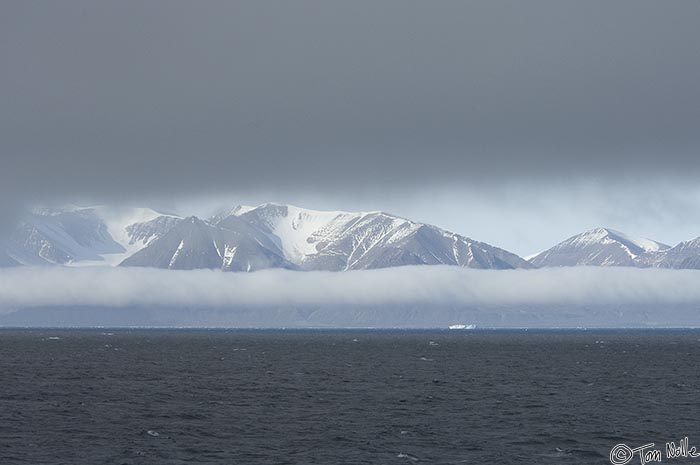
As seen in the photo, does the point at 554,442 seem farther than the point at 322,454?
Yes

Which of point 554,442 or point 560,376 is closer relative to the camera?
point 554,442

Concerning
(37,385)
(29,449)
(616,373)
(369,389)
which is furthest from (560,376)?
(29,449)

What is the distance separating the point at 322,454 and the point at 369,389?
62399 mm

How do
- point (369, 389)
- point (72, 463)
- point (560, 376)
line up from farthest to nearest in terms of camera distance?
1. point (560, 376)
2. point (369, 389)
3. point (72, 463)

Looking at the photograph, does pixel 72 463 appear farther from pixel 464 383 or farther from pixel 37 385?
pixel 464 383

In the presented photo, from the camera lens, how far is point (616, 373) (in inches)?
7382

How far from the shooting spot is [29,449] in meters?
87.4

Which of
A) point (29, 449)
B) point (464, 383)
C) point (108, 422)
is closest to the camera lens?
point (29, 449)

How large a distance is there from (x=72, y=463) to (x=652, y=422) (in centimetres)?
5866

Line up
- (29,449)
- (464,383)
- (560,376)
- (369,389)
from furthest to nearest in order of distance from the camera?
(560,376)
(464,383)
(369,389)
(29,449)

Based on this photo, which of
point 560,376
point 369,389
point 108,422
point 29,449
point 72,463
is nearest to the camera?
point 72,463

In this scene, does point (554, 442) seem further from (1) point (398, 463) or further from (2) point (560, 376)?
(2) point (560, 376)

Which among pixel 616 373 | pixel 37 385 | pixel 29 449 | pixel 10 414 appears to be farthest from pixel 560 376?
pixel 29 449

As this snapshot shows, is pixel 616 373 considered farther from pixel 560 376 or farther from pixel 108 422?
pixel 108 422
